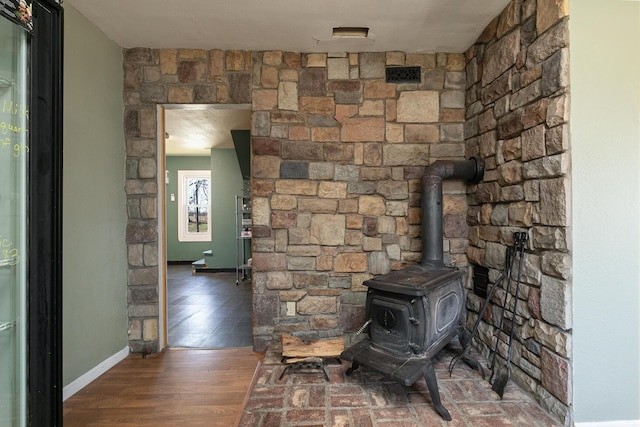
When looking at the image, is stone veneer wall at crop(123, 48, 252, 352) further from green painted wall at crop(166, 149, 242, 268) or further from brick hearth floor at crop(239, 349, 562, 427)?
green painted wall at crop(166, 149, 242, 268)

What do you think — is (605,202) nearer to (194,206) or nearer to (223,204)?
(223,204)

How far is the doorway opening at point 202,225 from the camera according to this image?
2.67m

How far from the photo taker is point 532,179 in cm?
170

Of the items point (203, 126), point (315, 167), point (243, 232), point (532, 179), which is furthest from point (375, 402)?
point (203, 126)

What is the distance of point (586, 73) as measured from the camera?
1.48m

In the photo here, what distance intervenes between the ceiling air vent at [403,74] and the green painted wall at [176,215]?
5891mm

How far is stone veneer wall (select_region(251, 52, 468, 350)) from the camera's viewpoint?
242 cm

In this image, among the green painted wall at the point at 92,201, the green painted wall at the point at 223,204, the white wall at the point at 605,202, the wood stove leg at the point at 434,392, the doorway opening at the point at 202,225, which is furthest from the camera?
the green painted wall at the point at 223,204

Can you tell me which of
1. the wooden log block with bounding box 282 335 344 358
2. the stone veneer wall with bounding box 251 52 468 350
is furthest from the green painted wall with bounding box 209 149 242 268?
the wooden log block with bounding box 282 335 344 358

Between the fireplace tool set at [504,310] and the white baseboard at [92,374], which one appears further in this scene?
the white baseboard at [92,374]

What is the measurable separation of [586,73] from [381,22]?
1255 millimetres

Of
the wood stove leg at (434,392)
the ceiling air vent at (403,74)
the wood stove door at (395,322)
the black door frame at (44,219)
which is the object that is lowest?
the wood stove leg at (434,392)

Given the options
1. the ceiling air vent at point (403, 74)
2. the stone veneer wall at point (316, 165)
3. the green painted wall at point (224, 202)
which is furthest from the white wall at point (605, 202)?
the green painted wall at point (224, 202)

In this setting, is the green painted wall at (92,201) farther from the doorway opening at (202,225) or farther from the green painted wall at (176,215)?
the green painted wall at (176,215)
